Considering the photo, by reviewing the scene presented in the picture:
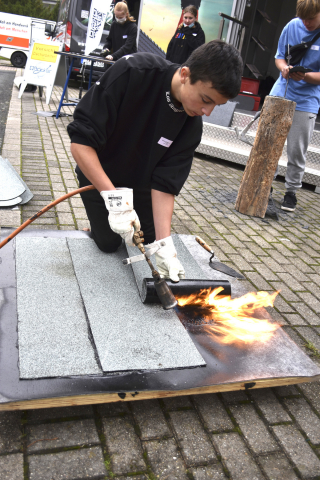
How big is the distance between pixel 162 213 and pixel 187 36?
5564 mm

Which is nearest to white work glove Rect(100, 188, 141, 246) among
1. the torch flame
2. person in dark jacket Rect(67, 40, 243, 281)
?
person in dark jacket Rect(67, 40, 243, 281)

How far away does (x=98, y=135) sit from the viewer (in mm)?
2248

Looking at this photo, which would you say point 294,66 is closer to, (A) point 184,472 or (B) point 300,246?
(B) point 300,246

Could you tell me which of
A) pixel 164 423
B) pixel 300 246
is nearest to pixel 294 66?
pixel 300 246

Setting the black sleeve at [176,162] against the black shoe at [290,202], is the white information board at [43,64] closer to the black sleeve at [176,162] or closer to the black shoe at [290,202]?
the black shoe at [290,202]

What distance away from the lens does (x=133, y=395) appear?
5.95ft

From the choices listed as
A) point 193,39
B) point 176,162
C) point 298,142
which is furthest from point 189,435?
point 193,39

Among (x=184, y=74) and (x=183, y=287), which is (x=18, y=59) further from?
(x=183, y=287)

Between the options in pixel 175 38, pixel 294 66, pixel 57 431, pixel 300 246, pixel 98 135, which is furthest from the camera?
pixel 175 38

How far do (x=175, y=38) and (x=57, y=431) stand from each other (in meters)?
6.95

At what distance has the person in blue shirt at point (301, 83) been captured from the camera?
174 inches

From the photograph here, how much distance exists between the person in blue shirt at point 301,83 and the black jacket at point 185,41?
8.80 ft

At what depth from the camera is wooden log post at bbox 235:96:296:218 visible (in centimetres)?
438

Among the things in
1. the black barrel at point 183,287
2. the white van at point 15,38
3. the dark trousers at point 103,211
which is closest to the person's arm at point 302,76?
the dark trousers at point 103,211
